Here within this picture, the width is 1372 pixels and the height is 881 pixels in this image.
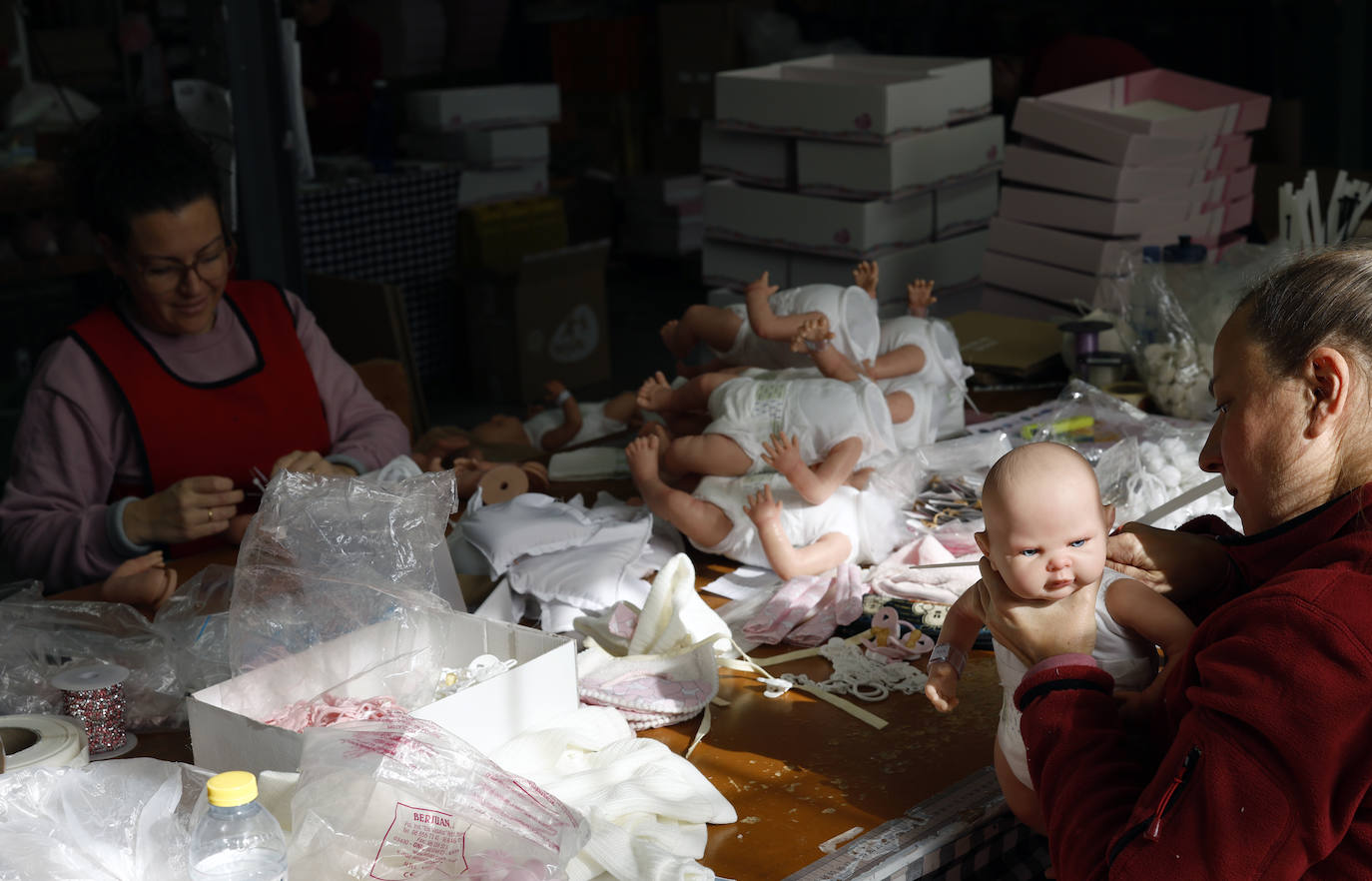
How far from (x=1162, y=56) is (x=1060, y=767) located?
26.8ft

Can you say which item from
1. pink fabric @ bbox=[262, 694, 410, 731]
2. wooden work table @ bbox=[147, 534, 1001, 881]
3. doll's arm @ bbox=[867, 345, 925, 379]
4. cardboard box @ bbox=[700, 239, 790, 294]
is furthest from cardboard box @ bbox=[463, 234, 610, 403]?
pink fabric @ bbox=[262, 694, 410, 731]

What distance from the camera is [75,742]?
1.50 m

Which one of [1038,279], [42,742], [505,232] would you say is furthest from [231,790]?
[505,232]

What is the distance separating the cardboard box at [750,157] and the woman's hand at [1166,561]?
2750mm

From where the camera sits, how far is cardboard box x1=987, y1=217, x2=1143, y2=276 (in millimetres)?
3668

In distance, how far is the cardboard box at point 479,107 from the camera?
704 cm

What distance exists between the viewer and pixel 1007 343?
137 inches

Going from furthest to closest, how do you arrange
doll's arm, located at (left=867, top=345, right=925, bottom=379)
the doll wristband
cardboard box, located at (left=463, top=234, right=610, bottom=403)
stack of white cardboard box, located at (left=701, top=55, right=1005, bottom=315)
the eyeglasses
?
cardboard box, located at (left=463, top=234, right=610, bottom=403)
stack of white cardboard box, located at (left=701, top=55, right=1005, bottom=315)
doll's arm, located at (left=867, top=345, right=925, bottom=379)
the eyeglasses
the doll wristband

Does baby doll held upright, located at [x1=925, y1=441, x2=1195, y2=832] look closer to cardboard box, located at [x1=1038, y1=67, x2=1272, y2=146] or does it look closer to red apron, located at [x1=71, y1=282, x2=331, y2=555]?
red apron, located at [x1=71, y1=282, x2=331, y2=555]

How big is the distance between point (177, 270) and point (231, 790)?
1.62 metres

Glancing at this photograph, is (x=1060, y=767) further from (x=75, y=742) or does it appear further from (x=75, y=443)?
(x=75, y=443)

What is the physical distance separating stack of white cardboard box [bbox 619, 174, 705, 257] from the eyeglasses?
6.10 metres

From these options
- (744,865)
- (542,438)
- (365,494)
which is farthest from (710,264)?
(744,865)

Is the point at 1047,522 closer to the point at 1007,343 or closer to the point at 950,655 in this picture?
the point at 950,655
